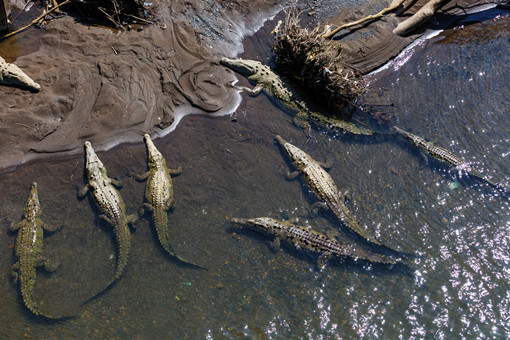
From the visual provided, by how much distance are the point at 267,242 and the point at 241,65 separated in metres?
4.56

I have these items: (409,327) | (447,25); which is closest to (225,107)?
(409,327)

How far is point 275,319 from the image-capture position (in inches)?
198

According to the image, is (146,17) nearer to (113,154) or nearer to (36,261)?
(113,154)

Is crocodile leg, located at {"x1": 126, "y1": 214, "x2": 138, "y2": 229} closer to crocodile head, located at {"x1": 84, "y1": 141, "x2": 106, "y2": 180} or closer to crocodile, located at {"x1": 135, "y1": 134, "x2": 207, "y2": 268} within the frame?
crocodile, located at {"x1": 135, "y1": 134, "x2": 207, "y2": 268}

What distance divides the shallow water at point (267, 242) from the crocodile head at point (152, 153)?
21 centimetres

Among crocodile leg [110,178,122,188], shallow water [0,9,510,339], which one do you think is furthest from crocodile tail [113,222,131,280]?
crocodile leg [110,178,122,188]

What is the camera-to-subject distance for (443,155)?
704cm

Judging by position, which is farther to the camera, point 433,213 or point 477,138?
point 477,138

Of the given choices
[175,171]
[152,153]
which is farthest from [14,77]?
[175,171]

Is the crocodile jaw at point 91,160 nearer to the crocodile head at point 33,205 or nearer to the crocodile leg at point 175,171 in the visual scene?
the crocodile head at point 33,205

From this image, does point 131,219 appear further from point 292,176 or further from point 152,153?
point 292,176

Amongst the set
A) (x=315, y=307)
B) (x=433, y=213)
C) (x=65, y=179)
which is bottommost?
(x=65, y=179)

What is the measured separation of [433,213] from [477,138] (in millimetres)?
2544

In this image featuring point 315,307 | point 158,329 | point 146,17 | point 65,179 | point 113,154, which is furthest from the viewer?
point 146,17
